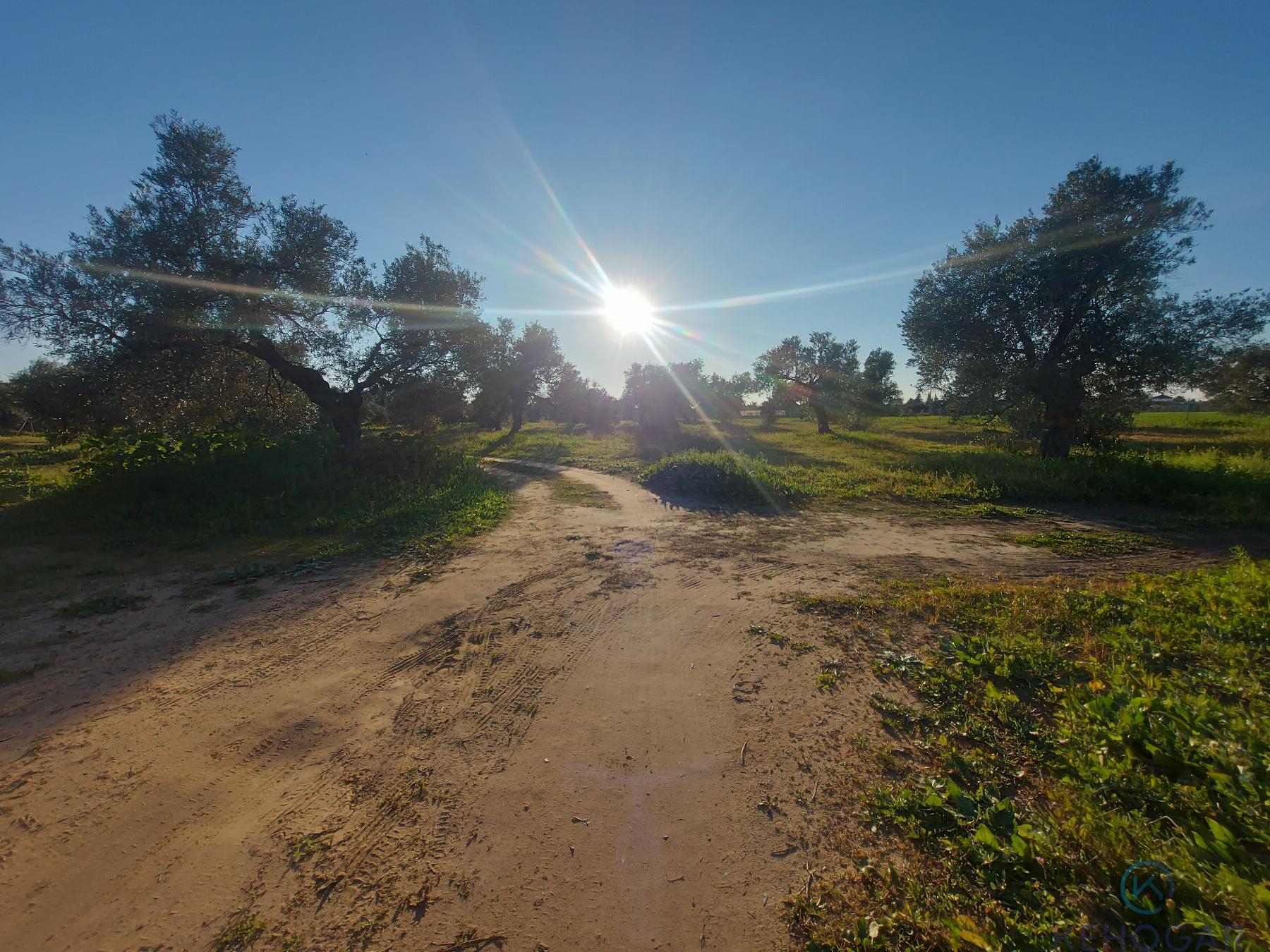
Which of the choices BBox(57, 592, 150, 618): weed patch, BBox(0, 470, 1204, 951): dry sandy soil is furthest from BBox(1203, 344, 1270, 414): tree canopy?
BBox(57, 592, 150, 618): weed patch

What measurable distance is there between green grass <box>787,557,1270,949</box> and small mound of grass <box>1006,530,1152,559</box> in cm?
389

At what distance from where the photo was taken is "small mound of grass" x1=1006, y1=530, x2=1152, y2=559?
880 cm

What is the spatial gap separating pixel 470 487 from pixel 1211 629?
14917 mm

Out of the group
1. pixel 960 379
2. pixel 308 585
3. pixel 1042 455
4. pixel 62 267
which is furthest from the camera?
pixel 960 379

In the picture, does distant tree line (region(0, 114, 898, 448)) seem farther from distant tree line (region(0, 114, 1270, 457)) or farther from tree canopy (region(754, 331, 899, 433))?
tree canopy (region(754, 331, 899, 433))

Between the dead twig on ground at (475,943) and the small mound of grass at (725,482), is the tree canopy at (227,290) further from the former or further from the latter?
the dead twig on ground at (475,943)

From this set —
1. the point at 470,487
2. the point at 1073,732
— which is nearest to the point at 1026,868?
the point at 1073,732

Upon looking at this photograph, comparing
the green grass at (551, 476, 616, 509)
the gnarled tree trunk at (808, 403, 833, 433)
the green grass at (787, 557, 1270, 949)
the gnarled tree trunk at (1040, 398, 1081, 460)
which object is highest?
the gnarled tree trunk at (808, 403, 833, 433)

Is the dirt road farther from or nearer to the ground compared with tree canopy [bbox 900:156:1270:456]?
nearer to the ground

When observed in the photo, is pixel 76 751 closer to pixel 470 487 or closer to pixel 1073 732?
pixel 1073 732

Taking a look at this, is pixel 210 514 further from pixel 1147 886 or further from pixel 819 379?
pixel 819 379

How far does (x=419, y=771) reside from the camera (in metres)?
3.61

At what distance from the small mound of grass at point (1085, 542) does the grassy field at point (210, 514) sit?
11160 mm

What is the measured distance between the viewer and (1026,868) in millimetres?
2662
